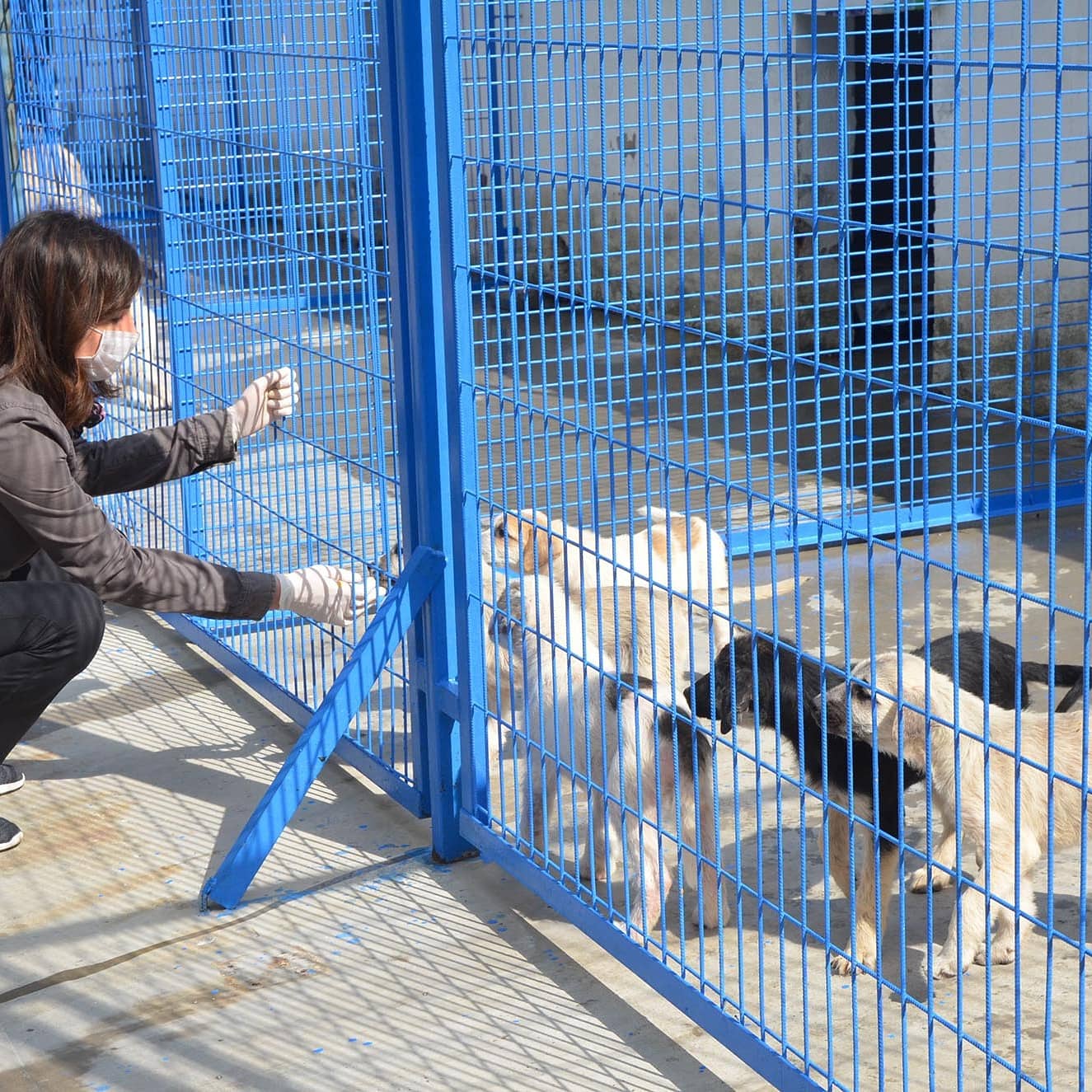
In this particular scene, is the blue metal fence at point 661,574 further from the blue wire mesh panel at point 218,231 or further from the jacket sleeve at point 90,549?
the jacket sleeve at point 90,549

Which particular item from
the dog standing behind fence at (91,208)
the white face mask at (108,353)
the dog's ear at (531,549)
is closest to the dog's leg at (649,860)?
the dog's ear at (531,549)

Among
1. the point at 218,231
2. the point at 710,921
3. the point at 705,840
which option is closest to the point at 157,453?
the point at 218,231

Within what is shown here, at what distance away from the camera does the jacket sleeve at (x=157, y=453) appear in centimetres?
376

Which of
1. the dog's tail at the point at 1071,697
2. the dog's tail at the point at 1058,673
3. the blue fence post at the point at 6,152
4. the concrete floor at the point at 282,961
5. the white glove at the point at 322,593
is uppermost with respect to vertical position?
the blue fence post at the point at 6,152

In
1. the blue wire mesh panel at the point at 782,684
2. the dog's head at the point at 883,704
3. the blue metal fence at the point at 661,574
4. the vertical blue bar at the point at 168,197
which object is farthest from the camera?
the vertical blue bar at the point at 168,197

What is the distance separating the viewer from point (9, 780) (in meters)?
4.19

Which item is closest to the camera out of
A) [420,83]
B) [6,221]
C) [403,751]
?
[420,83]

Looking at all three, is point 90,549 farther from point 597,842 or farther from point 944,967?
point 944,967

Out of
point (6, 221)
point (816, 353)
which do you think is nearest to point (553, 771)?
point (816, 353)

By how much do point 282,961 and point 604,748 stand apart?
33.7 inches

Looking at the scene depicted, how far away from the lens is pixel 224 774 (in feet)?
14.0

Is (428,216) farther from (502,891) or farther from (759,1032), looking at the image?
(759,1032)

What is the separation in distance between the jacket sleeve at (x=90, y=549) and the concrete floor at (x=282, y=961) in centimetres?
73

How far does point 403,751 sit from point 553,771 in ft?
2.30
